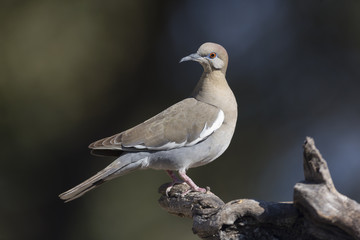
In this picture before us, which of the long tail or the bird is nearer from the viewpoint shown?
the long tail

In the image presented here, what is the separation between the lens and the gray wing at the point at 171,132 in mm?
3328

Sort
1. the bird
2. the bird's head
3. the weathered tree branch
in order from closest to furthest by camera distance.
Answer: the weathered tree branch
the bird
the bird's head

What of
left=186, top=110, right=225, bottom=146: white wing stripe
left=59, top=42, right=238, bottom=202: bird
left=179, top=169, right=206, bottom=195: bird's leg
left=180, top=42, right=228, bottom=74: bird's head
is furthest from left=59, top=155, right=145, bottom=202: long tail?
left=180, top=42, right=228, bottom=74: bird's head

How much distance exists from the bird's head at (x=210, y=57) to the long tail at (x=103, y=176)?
2.83ft

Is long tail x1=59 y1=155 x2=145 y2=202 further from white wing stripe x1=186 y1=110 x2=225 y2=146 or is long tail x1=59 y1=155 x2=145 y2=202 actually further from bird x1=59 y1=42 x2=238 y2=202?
white wing stripe x1=186 y1=110 x2=225 y2=146

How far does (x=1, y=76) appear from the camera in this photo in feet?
19.0

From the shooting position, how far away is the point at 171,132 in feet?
11.1

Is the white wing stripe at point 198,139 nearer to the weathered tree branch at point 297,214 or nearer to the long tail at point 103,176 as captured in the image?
the long tail at point 103,176

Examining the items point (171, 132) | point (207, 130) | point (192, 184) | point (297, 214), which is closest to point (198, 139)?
point (207, 130)

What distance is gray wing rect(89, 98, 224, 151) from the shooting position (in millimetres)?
3328

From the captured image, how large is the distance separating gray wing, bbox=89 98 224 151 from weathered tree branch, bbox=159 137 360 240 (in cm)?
56

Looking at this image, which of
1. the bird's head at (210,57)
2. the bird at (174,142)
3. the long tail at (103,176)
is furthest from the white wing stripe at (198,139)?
the bird's head at (210,57)

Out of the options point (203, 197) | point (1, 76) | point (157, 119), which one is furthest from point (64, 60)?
point (203, 197)

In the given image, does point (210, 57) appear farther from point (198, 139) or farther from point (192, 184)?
point (192, 184)
